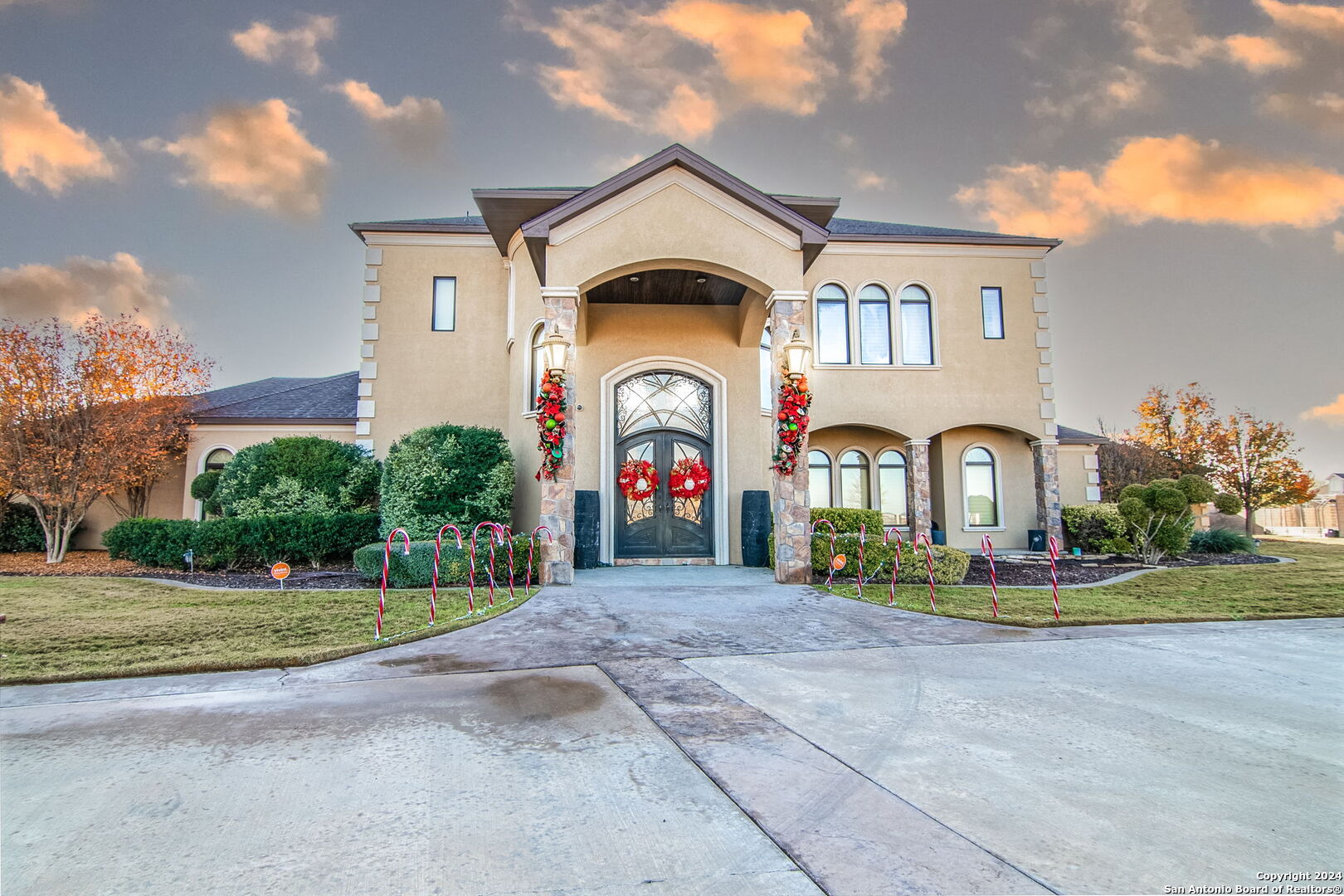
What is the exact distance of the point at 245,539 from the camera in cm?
1153

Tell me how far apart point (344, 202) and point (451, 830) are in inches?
700

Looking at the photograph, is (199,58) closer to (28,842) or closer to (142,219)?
(142,219)

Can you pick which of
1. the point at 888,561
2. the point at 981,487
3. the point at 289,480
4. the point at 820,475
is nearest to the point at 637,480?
the point at 888,561

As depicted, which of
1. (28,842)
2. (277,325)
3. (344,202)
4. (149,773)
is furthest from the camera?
(277,325)

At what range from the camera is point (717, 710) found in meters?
3.84

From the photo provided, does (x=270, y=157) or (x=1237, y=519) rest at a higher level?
(x=270, y=157)

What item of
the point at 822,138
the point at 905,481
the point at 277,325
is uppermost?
the point at 822,138

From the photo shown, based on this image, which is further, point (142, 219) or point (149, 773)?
point (142, 219)

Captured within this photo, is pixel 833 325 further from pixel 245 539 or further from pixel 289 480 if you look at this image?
pixel 245 539

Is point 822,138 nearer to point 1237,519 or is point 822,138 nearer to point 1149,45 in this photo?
point 1149,45

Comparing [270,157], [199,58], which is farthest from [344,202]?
[199,58]

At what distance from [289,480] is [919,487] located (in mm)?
13256

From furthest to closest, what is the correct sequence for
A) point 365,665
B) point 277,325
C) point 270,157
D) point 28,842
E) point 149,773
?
point 277,325 → point 270,157 → point 365,665 → point 149,773 → point 28,842

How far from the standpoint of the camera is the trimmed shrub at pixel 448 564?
932 centimetres
